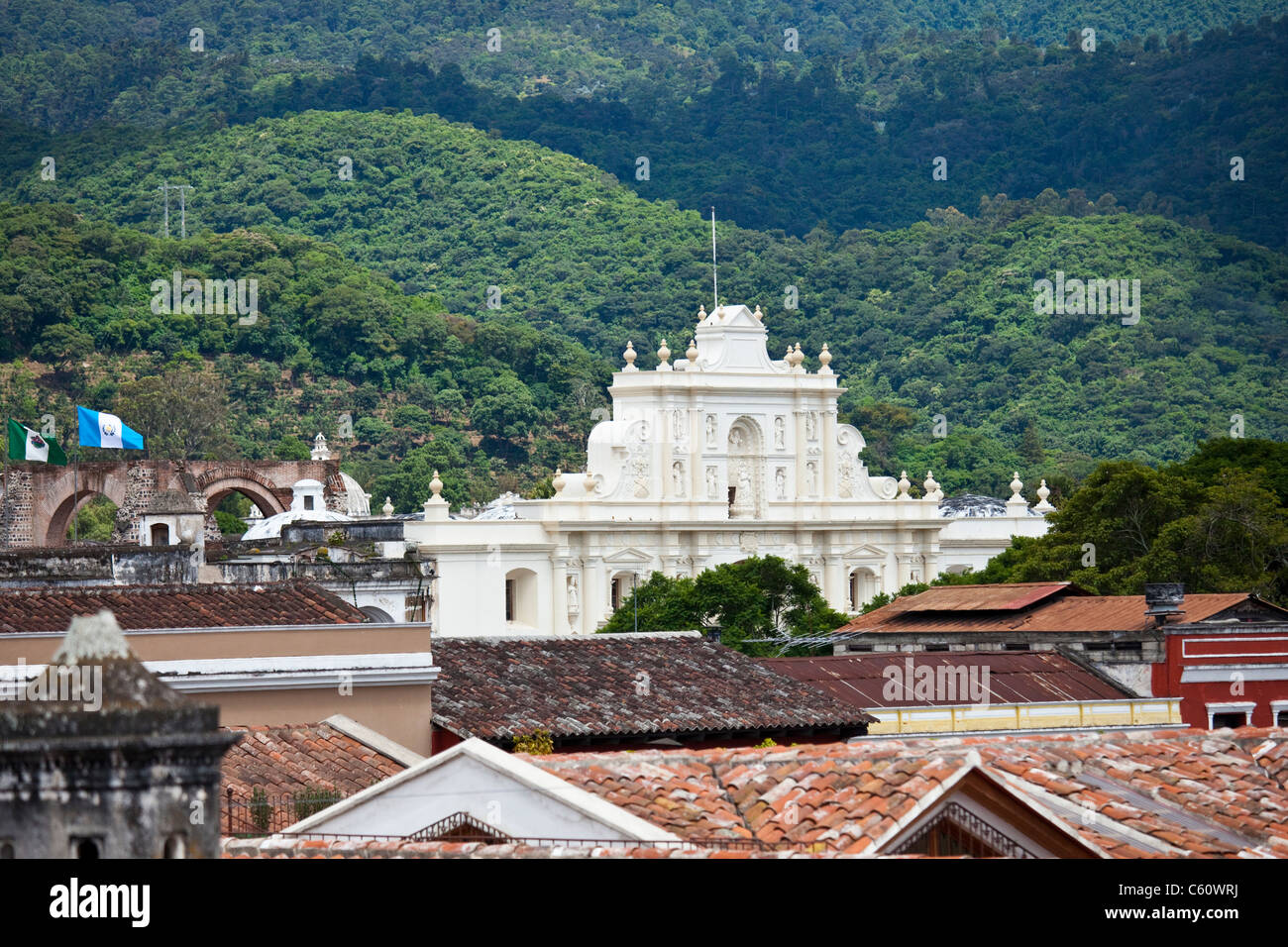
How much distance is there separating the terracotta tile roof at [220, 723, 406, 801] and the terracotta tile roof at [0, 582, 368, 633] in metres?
1.91

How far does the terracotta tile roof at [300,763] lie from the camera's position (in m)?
19.5

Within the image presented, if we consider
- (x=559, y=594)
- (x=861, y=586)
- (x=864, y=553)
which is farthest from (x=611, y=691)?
(x=861, y=586)

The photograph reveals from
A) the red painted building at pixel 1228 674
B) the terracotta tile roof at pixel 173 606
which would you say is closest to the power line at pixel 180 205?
the red painted building at pixel 1228 674

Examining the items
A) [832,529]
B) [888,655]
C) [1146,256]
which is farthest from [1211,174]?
[888,655]

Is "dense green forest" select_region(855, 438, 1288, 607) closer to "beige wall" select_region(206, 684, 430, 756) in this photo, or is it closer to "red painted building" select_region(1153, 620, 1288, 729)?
"red painted building" select_region(1153, 620, 1288, 729)

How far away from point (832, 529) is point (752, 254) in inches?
3433

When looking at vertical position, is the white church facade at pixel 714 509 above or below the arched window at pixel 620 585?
above

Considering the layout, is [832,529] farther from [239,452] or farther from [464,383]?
[464,383]

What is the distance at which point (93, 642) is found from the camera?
7926mm

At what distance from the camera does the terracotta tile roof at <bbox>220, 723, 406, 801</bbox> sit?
63.9 ft

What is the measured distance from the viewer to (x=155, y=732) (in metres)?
7.73

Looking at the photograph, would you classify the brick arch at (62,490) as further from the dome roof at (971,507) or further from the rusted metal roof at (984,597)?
the rusted metal roof at (984,597)

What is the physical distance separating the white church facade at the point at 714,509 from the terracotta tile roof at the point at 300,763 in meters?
53.8
